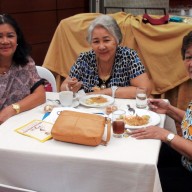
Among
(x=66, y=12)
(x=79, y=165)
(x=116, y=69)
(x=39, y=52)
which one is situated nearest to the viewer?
(x=79, y=165)

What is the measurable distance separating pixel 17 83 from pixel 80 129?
2.60 feet

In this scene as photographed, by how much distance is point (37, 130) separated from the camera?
4.82 feet

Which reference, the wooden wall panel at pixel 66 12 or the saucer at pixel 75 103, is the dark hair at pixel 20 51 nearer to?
the saucer at pixel 75 103

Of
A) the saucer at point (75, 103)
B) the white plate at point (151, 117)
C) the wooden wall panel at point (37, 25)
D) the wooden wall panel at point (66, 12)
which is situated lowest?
the saucer at point (75, 103)

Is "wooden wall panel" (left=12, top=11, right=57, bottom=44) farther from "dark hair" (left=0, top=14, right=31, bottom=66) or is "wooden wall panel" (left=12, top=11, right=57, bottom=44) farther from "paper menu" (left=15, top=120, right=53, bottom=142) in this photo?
"paper menu" (left=15, top=120, right=53, bottom=142)

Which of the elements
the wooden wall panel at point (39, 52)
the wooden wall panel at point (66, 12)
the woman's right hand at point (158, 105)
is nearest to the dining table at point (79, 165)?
the woman's right hand at point (158, 105)

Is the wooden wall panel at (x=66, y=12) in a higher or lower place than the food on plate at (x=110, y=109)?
higher

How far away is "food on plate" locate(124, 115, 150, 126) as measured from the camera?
1507mm

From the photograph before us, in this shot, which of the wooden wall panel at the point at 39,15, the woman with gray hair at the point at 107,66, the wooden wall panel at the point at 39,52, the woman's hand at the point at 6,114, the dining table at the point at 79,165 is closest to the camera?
the dining table at the point at 79,165

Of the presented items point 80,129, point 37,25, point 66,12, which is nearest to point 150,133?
point 80,129

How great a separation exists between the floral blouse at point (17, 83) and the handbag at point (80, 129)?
646 mm

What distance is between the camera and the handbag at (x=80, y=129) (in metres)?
1.27

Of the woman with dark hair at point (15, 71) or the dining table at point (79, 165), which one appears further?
the woman with dark hair at point (15, 71)

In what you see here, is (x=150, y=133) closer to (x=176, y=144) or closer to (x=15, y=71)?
(x=176, y=144)
